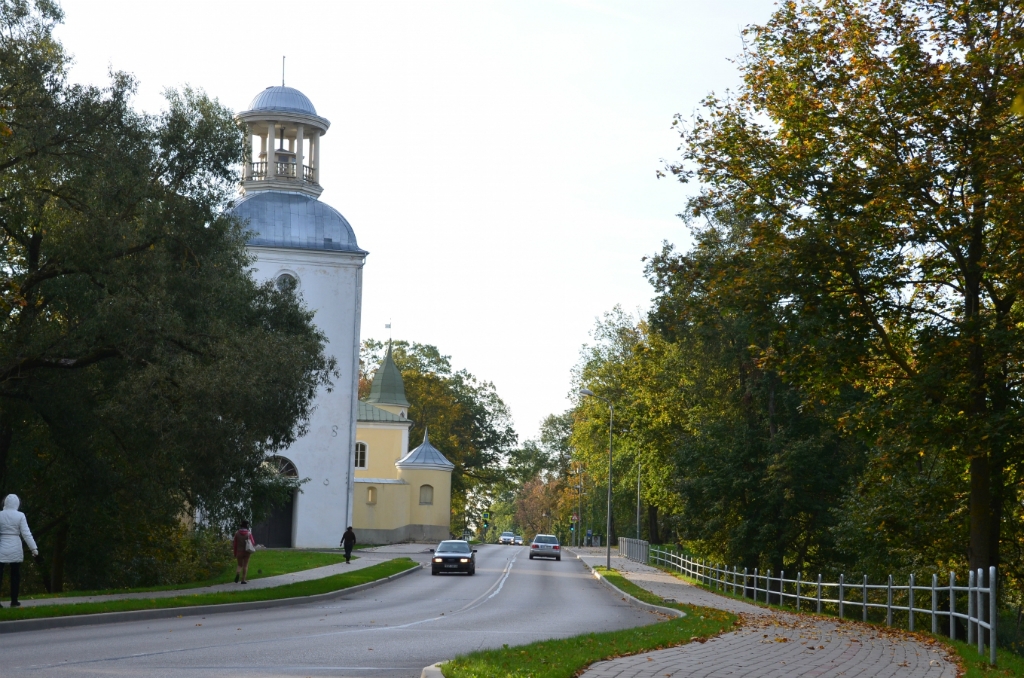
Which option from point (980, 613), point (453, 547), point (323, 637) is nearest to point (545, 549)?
point (453, 547)

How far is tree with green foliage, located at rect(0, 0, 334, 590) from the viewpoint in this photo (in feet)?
72.8

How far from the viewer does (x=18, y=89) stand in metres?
21.7

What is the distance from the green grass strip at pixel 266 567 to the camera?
22.6 metres

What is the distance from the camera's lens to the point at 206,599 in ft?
71.8

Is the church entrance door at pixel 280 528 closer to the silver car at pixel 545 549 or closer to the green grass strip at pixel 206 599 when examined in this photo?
the silver car at pixel 545 549

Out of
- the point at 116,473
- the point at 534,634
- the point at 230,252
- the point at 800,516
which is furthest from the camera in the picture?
the point at 800,516

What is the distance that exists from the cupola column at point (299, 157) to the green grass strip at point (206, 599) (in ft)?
78.3

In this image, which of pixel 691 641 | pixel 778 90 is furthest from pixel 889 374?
pixel 691 641

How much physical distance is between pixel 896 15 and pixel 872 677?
12.8 meters

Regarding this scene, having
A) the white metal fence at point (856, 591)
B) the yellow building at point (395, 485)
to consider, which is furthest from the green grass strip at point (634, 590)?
the yellow building at point (395, 485)

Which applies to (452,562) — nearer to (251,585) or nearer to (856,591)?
(251,585)

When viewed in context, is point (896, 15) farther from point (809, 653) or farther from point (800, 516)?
point (800, 516)

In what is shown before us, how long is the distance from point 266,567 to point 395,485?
34.3 metres

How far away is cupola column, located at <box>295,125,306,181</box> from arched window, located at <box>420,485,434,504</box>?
2635 centimetres
